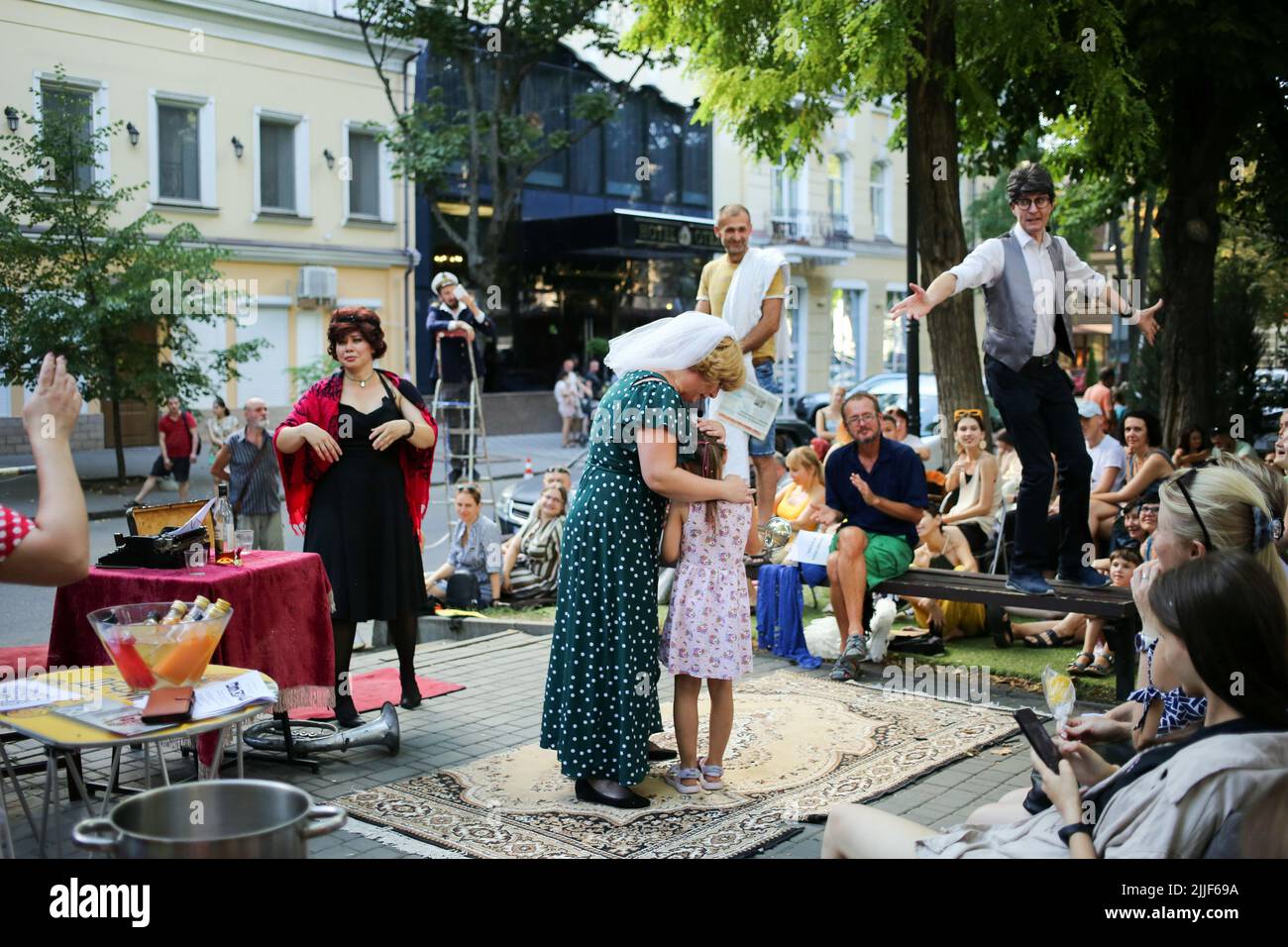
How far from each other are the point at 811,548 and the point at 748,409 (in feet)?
7.77

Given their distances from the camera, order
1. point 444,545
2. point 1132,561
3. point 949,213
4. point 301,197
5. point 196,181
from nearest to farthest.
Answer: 1. point 1132,561
2. point 949,213
3. point 444,545
4. point 196,181
5. point 301,197

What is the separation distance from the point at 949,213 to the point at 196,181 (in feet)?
59.8

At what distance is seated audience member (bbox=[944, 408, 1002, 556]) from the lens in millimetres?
9609

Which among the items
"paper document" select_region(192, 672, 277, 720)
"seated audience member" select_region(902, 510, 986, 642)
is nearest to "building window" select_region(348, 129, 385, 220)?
"seated audience member" select_region(902, 510, 986, 642)

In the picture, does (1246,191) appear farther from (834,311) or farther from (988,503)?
(834,311)

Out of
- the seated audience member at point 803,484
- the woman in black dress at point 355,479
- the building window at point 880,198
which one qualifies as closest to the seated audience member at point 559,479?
the seated audience member at point 803,484

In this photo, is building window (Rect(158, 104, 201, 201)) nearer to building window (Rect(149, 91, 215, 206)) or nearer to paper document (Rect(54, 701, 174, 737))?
building window (Rect(149, 91, 215, 206))

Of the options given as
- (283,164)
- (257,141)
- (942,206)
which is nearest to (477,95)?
(283,164)

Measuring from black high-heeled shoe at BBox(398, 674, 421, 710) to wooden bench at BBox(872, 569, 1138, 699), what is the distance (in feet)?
9.10

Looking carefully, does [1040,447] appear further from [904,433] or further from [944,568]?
[904,433]

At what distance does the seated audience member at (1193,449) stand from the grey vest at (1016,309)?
5378 millimetres

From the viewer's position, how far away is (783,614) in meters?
8.12

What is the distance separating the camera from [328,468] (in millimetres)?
6215
